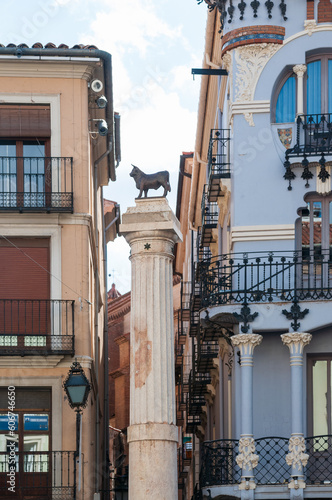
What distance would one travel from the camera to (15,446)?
3466 cm

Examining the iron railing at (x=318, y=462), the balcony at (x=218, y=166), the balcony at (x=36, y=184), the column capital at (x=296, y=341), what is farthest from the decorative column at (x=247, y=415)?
the balcony at (x=36, y=184)

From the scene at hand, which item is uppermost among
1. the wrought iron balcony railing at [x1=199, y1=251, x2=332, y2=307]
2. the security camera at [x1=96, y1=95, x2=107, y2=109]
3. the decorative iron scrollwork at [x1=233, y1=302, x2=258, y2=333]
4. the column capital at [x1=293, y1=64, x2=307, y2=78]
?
the column capital at [x1=293, y1=64, x2=307, y2=78]

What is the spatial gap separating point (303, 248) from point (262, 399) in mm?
3551

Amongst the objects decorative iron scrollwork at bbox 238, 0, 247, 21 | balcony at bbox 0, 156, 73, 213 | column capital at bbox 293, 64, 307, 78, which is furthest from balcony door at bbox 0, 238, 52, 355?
column capital at bbox 293, 64, 307, 78

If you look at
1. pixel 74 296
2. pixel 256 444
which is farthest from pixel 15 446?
pixel 256 444

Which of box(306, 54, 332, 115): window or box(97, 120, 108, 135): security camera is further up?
box(306, 54, 332, 115): window

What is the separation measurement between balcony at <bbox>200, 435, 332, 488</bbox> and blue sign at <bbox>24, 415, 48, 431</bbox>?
4444 millimetres

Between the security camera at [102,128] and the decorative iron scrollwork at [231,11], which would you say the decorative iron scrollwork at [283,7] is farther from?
the security camera at [102,128]

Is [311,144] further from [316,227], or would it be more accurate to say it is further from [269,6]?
[269,6]

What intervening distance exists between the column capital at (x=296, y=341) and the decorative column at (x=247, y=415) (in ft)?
2.07

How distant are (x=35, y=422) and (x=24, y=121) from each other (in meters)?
7.37

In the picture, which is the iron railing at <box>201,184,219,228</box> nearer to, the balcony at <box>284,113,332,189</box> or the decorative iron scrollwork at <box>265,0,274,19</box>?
the balcony at <box>284,113,332,189</box>

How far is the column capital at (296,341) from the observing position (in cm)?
3231

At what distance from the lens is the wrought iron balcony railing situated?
108 ft
